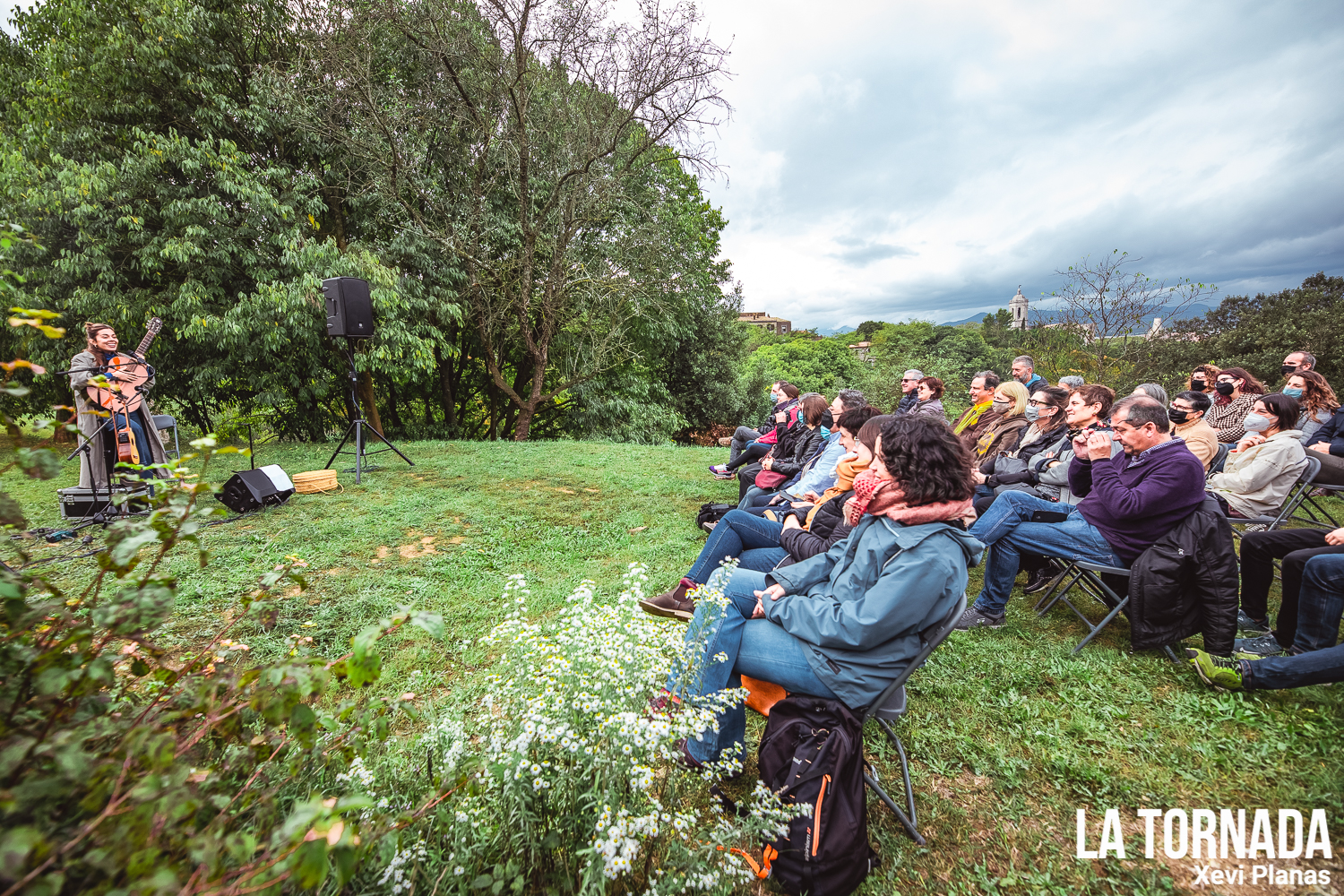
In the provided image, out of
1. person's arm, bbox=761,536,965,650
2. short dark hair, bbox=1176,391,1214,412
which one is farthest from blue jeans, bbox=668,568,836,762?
short dark hair, bbox=1176,391,1214,412

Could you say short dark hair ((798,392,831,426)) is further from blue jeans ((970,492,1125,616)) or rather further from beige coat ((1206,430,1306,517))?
beige coat ((1206,430,1306,517))

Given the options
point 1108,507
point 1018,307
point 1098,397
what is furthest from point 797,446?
point 1018,307

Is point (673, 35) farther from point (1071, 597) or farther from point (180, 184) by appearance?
point (1071, 597)

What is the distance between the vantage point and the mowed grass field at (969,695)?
191cm

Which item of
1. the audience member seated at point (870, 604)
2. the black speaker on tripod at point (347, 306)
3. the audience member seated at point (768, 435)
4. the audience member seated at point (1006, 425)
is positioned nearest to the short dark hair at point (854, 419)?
the audience member seated at point (870, 604)

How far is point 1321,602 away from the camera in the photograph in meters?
2.57

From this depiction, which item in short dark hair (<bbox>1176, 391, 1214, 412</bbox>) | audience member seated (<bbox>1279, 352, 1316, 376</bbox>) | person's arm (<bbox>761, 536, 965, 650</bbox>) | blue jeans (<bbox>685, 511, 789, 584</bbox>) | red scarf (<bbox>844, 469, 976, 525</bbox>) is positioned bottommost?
blue jeans (<bbox>685, 511, 789, 584</bbox>)

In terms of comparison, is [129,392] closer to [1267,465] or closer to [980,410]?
[980,410]

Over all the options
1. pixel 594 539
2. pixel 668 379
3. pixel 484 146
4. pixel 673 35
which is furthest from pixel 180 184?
pixel 668 379

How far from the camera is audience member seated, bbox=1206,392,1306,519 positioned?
3.61m

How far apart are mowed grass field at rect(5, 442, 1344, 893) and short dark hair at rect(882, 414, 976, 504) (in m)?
1.27

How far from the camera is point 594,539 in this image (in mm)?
4965

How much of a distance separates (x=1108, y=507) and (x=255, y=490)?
698 centimetres

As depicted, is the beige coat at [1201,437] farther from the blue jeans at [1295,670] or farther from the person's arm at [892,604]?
the person's arm at [892,604]
